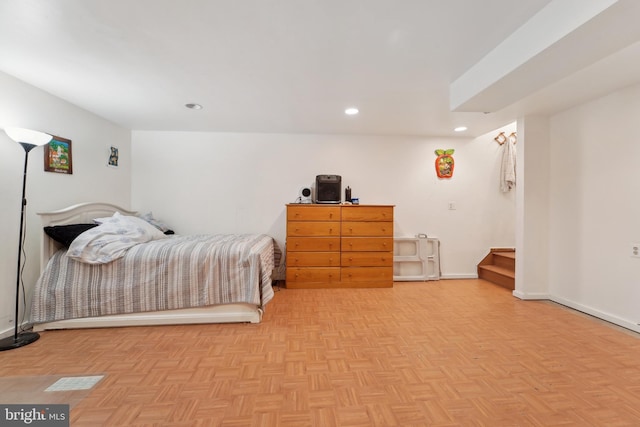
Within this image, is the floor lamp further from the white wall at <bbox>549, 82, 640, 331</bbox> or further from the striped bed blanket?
the white wall at <bbox>549, 82, 640, 331</bbox>

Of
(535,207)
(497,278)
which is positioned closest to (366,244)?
(497,278)

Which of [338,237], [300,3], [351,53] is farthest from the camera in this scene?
[338,237]

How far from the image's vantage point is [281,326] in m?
2.36

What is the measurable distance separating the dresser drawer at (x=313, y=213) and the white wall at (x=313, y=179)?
480 mm

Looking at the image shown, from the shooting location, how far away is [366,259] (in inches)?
140

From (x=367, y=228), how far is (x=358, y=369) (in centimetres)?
209

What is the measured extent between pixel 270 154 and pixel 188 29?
232 centimetres

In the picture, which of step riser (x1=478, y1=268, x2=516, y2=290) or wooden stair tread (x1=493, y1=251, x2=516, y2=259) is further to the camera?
wooden stair tread (x1=493, y1=251, x2=516, y2=259)

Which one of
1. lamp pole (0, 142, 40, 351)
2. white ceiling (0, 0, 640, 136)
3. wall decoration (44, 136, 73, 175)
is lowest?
lamp pole (0, 142, 40, 351)

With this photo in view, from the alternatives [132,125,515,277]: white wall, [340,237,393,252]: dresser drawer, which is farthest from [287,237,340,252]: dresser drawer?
[132,125,515,277]: white wall

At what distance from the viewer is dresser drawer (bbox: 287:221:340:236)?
3494mm

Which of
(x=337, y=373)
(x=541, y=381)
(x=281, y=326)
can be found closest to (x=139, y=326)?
(x=281, y=326)

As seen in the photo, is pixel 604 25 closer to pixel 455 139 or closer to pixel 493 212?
pixel 455 139

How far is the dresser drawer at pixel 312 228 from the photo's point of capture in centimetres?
349
